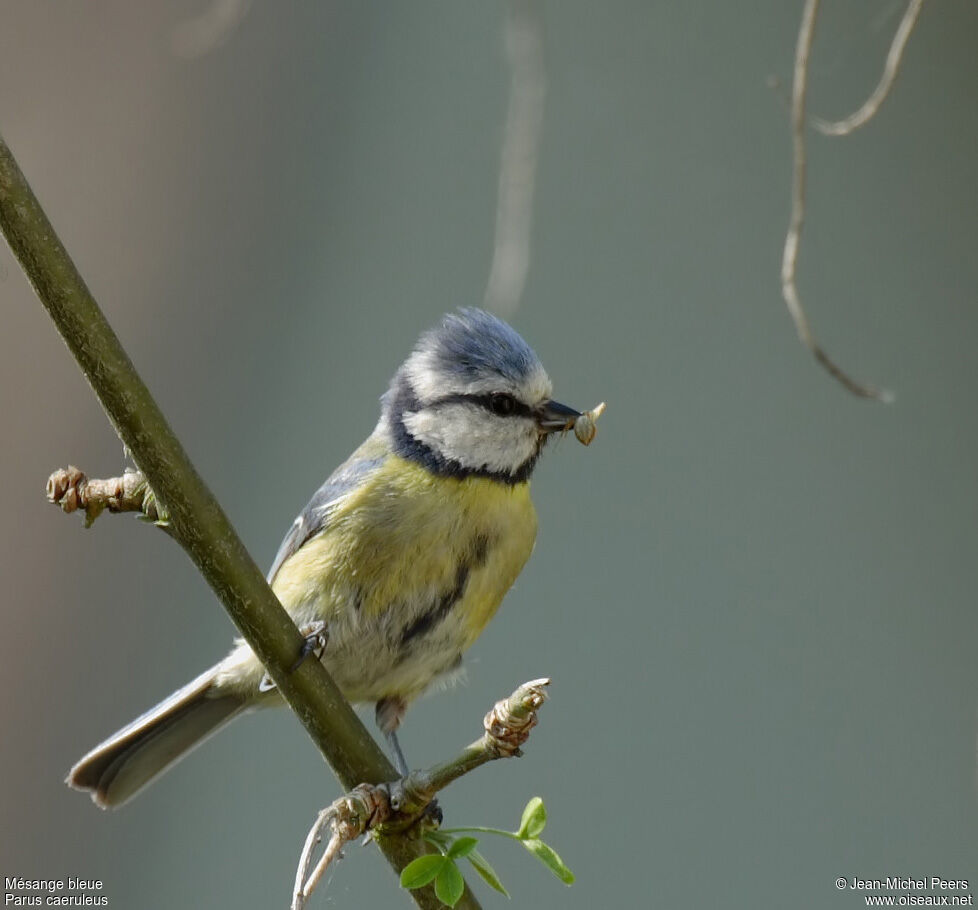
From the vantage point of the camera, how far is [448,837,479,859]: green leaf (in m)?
1.22

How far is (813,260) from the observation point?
161 inches

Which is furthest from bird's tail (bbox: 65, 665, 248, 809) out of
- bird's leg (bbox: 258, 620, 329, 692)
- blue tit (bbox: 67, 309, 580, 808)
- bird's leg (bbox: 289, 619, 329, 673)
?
bird's leg (bbox: 289, 619, 329, 673)

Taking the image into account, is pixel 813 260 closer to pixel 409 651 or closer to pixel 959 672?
pixel 959 672

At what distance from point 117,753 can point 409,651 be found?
527 millimetres

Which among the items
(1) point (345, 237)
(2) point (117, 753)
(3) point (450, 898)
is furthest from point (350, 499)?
(1) point (345, 237)

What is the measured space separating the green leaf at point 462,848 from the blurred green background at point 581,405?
A: 2.38 metres

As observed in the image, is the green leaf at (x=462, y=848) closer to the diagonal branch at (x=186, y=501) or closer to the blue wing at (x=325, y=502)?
the diagonal branch at (x=186, y=501)

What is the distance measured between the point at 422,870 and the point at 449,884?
0.03m

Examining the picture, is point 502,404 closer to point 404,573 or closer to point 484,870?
point 404,573

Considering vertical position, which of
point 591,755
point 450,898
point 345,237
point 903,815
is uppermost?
point 345,237

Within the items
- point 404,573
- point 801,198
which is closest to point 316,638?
point 404,573

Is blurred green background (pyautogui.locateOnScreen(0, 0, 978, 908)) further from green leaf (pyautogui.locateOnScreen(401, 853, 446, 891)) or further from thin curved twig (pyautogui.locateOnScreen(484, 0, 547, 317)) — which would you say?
green leaf (pyautogui.locateOnScreen(401, 853, 446, 891))

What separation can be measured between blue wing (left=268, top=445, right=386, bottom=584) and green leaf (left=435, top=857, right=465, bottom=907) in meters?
0.98

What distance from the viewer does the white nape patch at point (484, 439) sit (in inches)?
84.5
